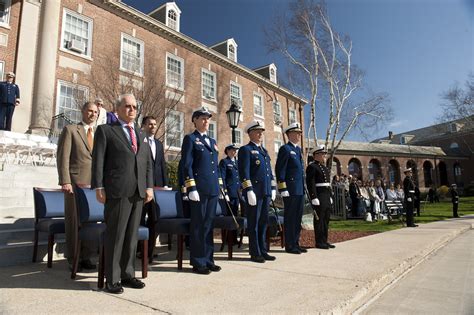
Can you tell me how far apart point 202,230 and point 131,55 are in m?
15.8

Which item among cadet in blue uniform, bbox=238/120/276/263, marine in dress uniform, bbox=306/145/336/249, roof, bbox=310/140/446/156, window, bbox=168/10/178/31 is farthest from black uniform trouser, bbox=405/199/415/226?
roof, bbox=310/140/446/156

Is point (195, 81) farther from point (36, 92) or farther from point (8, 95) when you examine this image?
point (8, 95)

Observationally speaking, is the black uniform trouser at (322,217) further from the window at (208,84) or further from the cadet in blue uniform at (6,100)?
the window at (208,84)

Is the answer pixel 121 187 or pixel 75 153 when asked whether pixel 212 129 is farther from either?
pixel 121 187

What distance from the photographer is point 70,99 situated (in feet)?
49.5

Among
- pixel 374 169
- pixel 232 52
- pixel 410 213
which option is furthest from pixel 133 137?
pixel 374 169

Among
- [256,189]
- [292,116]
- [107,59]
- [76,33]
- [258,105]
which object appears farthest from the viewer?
[292,116]

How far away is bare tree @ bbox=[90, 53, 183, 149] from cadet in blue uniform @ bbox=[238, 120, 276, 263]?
915 centimetres

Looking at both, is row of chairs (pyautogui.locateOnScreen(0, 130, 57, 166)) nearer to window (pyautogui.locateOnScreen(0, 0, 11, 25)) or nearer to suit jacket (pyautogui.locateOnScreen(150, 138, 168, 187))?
suit jacket (pyautogui.locateOnScreen(150, 138, 168, 187))

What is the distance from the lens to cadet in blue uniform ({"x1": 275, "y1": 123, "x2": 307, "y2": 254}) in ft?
19.4

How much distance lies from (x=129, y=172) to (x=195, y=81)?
19.2 meters

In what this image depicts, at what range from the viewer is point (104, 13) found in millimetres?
17172

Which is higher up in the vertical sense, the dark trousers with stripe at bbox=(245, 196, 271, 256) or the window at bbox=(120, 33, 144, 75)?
the window at bbox=(120, 33, 144, 75)

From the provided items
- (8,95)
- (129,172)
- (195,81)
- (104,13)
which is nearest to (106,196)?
(129,172)
